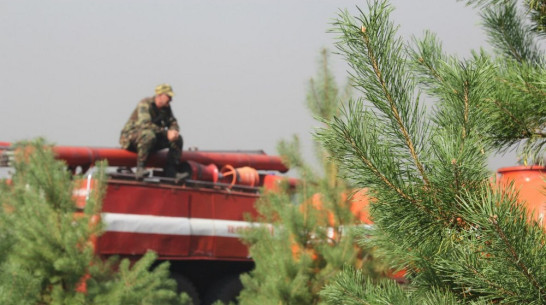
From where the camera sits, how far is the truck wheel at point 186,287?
981 centimetres

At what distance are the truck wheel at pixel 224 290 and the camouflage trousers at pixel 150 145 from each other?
1.70 m

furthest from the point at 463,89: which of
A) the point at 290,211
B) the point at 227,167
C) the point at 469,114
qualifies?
the point at 227,167

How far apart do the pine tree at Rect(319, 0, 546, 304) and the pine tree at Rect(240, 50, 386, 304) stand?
Answer: 3.63 meters

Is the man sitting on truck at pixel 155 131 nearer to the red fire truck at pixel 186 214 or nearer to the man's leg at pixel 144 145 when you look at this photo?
the man's leg at pixel 144 145

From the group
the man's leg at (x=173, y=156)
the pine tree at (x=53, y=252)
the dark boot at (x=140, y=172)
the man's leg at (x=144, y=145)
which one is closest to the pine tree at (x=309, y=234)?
the pine tree at (x=53, y=252)

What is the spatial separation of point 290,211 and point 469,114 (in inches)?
168

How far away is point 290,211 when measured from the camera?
20.1 feet

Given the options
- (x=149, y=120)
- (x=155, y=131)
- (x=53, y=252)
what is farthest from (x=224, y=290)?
(x=53, y=252)

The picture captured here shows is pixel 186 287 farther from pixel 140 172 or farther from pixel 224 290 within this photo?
pixel 140 172

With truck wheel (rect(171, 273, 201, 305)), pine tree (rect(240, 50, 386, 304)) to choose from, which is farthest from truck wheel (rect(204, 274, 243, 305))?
pine tree (rect(240, 50, 386, 304))

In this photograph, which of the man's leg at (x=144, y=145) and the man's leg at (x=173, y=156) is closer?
the man's leg at (x=144, y=145)

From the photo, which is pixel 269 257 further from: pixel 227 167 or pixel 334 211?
pixel 227 167

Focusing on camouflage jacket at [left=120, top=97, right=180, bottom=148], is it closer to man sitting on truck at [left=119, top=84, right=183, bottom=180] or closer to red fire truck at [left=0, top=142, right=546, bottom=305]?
man sitting on truck at [left=119, top=84, right=183, bottom=180]

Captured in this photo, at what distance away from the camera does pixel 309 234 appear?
6188 millimetres
